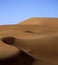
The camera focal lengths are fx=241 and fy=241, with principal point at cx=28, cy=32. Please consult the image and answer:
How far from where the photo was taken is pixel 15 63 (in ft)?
21.2

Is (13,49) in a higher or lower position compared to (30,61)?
higher

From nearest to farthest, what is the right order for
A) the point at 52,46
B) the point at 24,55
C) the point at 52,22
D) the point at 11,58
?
the point at 11,58, the point at 24,55, the point at 52,46, the point at 52,22

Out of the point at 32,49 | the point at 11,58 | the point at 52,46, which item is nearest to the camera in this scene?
the point at 11,58

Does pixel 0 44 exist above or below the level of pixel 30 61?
above

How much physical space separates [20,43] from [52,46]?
1176 millimetres

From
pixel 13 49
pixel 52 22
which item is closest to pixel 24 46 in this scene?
pixel 13 49

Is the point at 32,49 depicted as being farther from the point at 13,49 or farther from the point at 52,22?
the point at 52,22

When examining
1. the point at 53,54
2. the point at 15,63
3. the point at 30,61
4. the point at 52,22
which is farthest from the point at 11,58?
the point at 52,22

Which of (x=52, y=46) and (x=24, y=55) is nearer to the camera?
(x=24, y=55)

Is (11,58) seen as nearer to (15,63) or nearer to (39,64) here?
(15,63)

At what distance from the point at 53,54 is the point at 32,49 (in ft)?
2.56

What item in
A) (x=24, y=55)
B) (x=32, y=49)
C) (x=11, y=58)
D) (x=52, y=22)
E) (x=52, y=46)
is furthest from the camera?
(x=52, y=22)

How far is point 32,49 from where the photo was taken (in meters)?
8.14

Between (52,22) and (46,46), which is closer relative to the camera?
(46,46)
